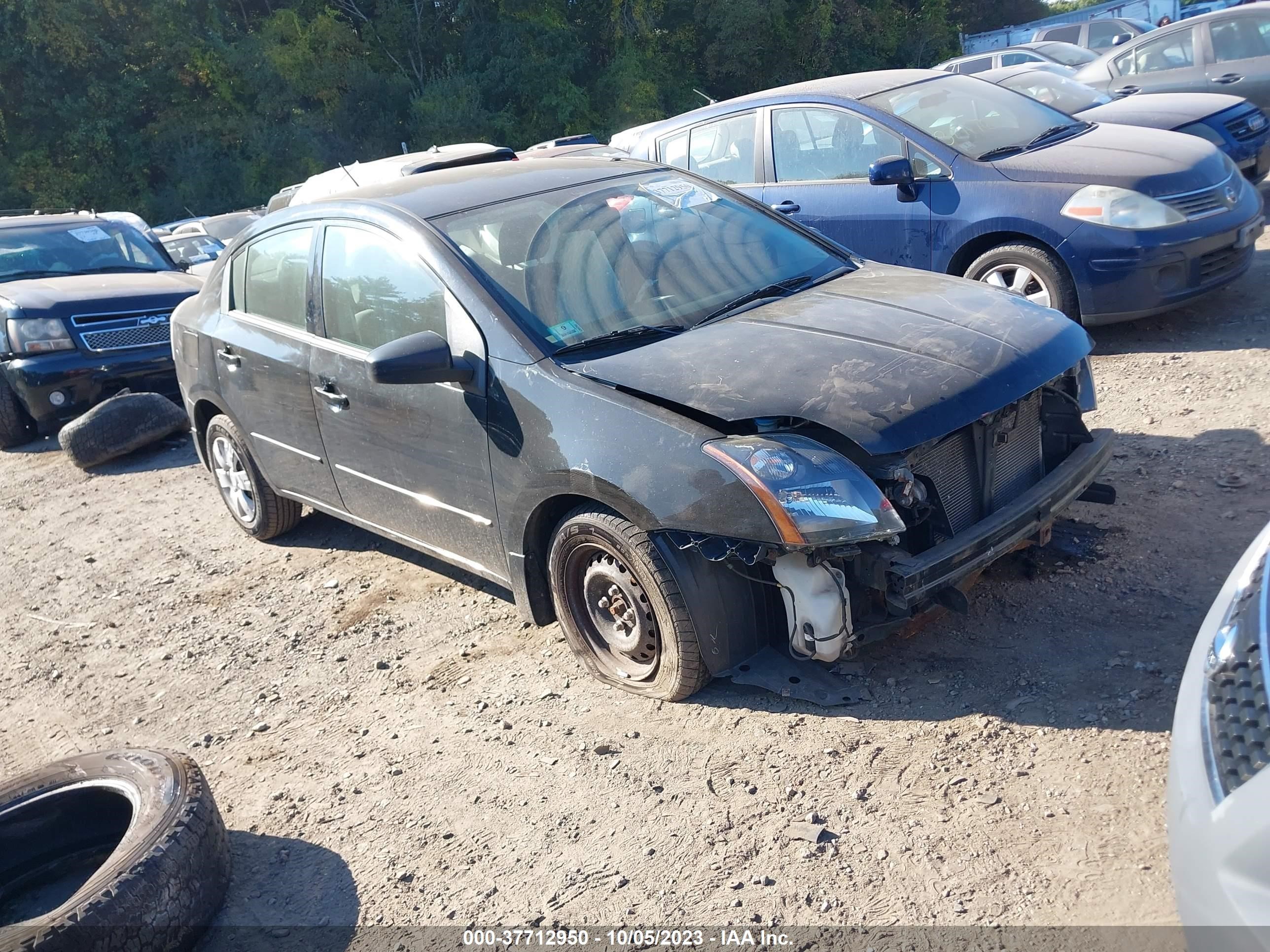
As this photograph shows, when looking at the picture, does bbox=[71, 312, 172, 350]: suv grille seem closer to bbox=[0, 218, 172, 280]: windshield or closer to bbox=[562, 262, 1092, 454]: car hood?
bbox=[0, 218, 172, 280]: windshield

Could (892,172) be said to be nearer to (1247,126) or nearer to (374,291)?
(374,291)

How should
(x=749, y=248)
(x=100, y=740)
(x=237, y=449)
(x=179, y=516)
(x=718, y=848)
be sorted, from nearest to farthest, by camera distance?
(x=718, y=848)
(x=100, y=740)
(x=749, y=248)
(x=237, y=449)
(x=179, y=516)

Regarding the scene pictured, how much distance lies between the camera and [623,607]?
373 cm

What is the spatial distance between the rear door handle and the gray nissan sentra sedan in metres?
0.01

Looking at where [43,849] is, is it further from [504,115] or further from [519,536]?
[504,115]

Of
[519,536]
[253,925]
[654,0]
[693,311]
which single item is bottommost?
[253,925]

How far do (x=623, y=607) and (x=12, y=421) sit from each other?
718 cm

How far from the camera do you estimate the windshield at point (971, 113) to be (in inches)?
269

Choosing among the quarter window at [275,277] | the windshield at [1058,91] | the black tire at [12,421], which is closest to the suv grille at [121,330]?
the black tire at [12,421]

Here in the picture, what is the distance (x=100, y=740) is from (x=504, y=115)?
91.1 feet

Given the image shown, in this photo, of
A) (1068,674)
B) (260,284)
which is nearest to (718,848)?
(1068,674)

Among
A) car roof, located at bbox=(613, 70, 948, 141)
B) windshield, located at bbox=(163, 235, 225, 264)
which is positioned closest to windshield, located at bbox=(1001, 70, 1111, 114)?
car roof, located at bbox=(613, 70, 948, 141)

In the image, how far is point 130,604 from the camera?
5.39 meters

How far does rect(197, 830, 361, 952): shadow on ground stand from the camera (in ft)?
9.76
